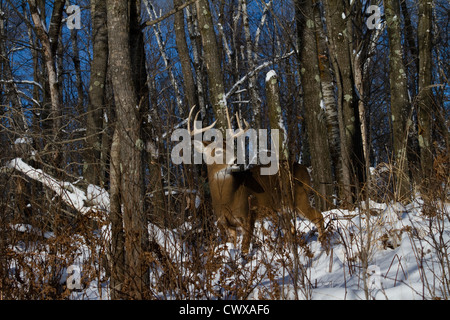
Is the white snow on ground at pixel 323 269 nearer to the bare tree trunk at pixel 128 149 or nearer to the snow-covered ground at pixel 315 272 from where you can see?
the snow-covered ground at pixel 315 272

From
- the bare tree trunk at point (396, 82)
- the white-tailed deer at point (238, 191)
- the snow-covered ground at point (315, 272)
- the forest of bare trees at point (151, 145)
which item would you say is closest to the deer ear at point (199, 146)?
the white-tailed deer at point (238, 191)

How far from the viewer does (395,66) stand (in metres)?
9.28

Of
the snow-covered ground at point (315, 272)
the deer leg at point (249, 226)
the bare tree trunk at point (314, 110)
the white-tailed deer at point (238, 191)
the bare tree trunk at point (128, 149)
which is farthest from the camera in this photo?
the bare tree trunk at point (314, 110)

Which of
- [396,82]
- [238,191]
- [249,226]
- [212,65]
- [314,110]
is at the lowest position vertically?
[249,226]

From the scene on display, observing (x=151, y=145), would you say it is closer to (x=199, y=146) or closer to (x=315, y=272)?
(x=199, y=146)

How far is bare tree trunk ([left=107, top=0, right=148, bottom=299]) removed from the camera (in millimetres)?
3377

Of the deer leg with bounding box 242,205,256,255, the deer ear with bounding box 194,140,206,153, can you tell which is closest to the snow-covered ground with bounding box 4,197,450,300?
the deer leg with bounding box 242,205,256,255

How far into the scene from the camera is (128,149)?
3639 millimetres

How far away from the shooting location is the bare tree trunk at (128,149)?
3.38m

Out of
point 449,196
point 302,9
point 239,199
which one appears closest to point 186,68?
point 302,9

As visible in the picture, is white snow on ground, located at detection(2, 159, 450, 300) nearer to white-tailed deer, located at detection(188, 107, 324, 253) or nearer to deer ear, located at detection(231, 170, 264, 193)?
white-tailed deer, located at detection(188, 107, 324, 253)

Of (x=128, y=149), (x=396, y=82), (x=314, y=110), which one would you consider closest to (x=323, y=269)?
(x=128, y=149)
